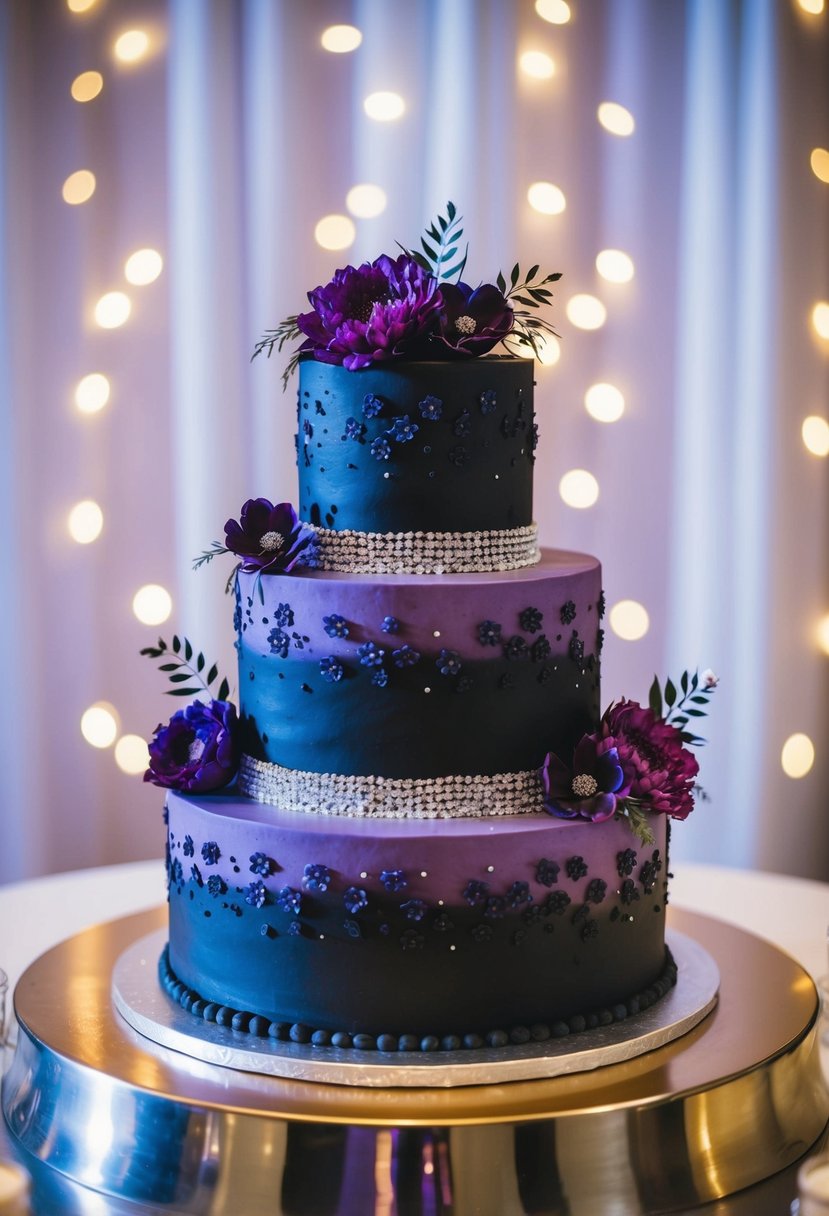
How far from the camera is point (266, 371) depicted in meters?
3.12

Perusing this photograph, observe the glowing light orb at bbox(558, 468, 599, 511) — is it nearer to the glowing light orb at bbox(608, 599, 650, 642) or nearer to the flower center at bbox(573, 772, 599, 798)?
the glowing light orb at bbox(608, 599, 650, 642)

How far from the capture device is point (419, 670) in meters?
1.63

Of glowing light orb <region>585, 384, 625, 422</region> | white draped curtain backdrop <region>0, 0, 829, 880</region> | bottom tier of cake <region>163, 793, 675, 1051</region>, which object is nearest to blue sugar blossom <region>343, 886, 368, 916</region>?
bottom tier of cake <region>163, 793, 675, 1051</region>

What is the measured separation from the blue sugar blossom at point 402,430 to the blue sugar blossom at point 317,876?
480 millimetres

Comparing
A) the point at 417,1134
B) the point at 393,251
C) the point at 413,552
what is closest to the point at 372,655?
the point at 413,552

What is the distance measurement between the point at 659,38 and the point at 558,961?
2222 mm

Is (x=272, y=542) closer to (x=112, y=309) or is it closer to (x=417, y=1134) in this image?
(x=417, y=1134)

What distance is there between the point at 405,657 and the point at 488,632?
10cm

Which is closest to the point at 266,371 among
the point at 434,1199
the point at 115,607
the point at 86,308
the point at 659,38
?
the point at 86,308

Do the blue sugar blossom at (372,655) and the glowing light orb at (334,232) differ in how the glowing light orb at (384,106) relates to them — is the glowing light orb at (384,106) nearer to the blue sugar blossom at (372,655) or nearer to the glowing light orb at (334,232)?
the glowing light orb at (334,232)

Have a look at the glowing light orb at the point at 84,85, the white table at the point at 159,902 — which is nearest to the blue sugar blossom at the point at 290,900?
the white table at the point at 159,902

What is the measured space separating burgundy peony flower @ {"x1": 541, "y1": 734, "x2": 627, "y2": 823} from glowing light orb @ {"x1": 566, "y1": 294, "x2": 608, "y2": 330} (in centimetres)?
169

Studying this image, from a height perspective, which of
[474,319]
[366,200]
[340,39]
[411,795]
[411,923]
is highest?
[340,39]

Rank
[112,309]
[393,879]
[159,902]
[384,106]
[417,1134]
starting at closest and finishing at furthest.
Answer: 1. [417,1134]
2. [393,879]
3. [159,902]
4. [384,106]
5. [112,309]
